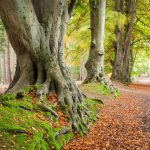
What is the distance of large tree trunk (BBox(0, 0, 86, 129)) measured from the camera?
9.24m

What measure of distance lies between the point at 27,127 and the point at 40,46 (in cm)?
Result: 373

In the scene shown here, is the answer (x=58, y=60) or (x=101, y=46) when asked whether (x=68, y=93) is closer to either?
(x=58, y=60)

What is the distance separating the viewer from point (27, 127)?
655 centimetres

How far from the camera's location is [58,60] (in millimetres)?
10102

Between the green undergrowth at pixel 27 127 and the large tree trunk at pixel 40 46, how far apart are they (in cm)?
86

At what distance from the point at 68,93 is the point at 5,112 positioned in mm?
2693

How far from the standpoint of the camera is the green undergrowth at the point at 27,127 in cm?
592

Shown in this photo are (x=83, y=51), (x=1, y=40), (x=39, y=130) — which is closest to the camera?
(x=39, y=130)

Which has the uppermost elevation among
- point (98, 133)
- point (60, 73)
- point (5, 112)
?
point (60, 73)

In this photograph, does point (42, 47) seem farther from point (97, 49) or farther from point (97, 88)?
point (97, 49)

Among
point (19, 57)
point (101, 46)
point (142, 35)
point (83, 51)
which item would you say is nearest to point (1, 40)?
point (83, 51)

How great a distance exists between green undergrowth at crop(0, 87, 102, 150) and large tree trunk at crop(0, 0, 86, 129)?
0.86 meters

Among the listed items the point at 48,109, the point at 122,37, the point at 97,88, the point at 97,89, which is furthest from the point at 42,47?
the point at 122,37

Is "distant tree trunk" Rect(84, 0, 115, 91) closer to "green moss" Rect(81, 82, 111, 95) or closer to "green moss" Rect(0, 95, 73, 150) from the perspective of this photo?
"green moss" Rect(81, 82, 111, 95)
